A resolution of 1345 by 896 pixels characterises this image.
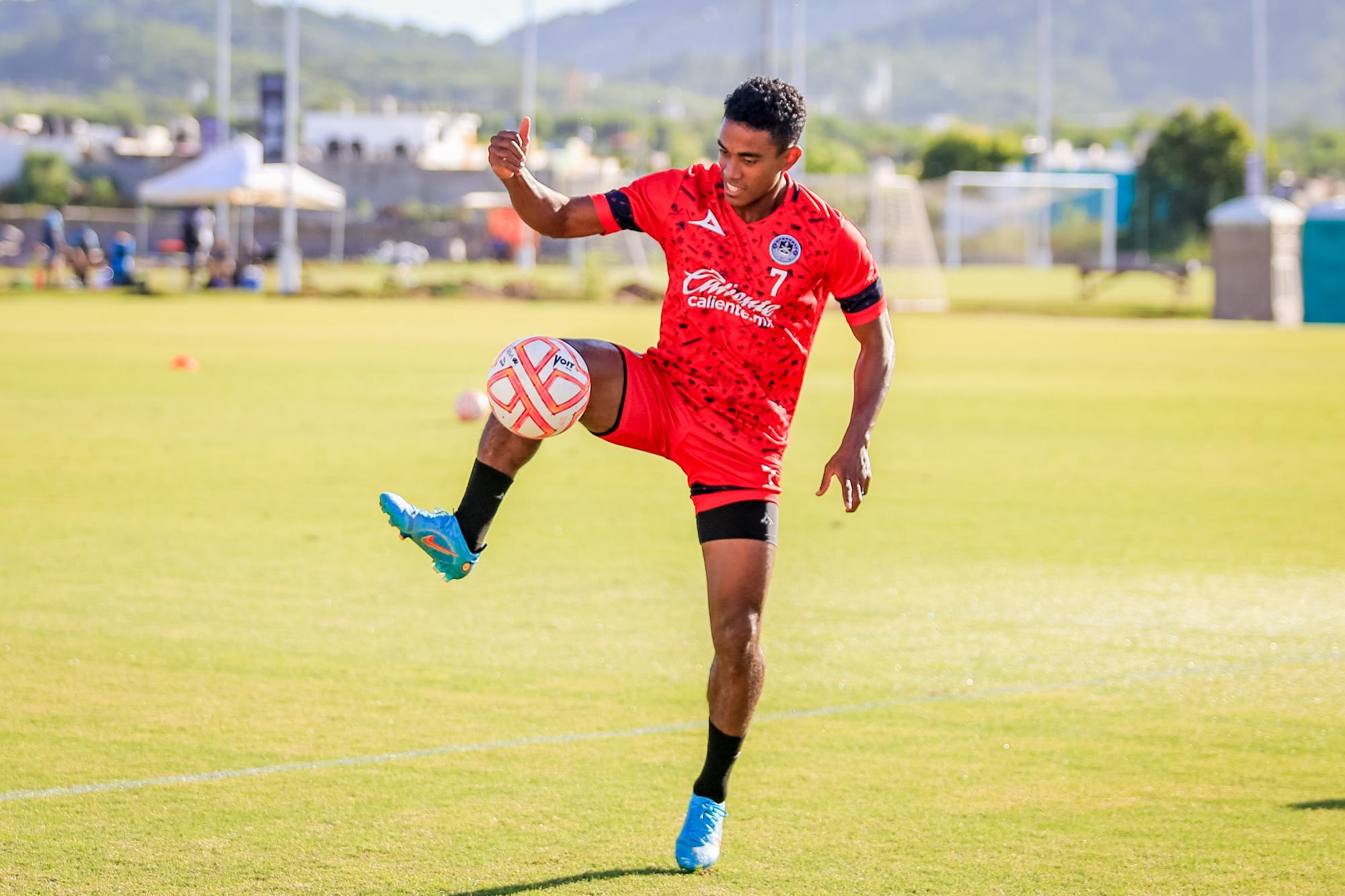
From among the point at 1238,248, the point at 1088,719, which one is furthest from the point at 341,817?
the point at 1238,248

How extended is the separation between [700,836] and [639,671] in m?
2.58

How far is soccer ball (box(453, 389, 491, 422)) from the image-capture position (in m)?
17.8

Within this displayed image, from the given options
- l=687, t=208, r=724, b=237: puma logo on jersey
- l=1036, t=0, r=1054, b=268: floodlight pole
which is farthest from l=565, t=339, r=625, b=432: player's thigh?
l=1036, t=0, r=1054, b=268: floodlight pole

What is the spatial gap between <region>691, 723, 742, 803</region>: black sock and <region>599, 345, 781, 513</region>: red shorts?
2.50ft

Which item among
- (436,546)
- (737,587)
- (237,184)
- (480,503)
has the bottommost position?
(737,587)

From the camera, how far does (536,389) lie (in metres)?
5.33

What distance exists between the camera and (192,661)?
7.69m

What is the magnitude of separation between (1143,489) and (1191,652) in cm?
584

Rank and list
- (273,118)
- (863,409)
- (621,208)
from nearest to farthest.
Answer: (863,409)
(621,208)
(273,118)

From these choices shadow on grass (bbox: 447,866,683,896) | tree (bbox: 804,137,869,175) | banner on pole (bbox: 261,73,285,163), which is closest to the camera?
shadow on grass (bbox: 447,866,683,896)

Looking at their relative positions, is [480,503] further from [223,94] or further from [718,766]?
[223,94]

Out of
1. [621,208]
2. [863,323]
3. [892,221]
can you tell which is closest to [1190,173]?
[892,221]

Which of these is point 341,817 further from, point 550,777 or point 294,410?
point 294,410

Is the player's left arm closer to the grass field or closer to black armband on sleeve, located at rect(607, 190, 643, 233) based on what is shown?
black armband on sleeve, located at rect(607, 190, 643, 233)
